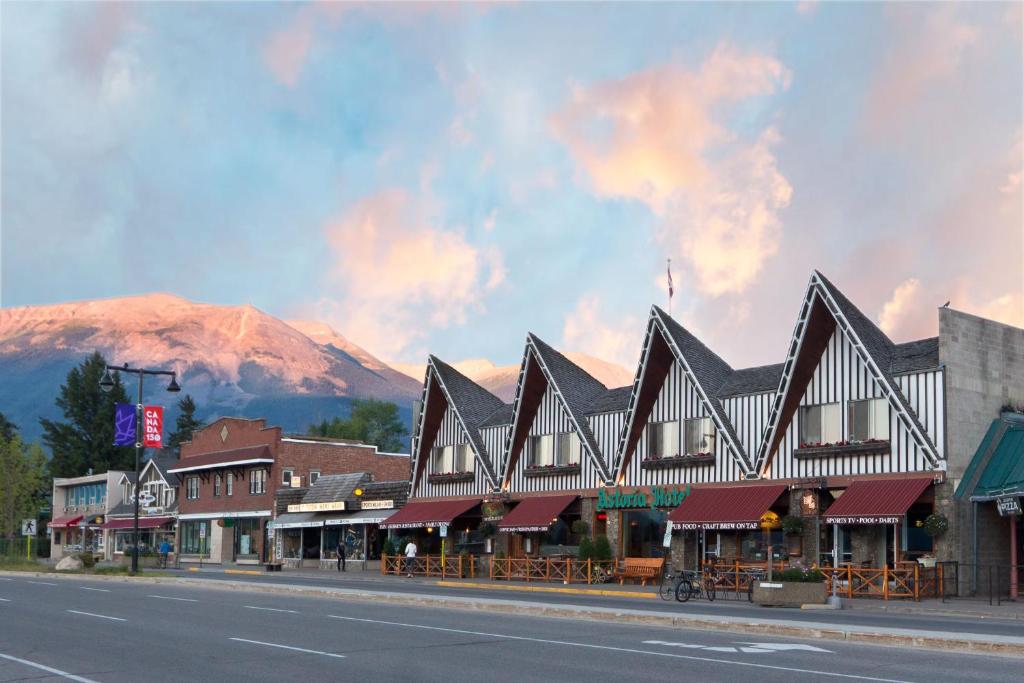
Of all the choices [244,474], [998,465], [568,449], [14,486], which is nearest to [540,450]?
[568,449]

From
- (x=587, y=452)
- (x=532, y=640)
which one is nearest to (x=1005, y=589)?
(x=587, y=452)

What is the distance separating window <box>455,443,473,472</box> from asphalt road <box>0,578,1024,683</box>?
28.2 metres

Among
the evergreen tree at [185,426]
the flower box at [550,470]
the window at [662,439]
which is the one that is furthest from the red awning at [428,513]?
the evergreen tree at [185,426]

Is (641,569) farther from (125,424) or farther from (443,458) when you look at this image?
(125,424)

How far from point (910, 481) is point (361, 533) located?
110 ft

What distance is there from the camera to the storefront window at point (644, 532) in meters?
43.8

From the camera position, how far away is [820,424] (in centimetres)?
3838

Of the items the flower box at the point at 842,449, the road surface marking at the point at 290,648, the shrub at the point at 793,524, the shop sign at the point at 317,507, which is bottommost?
the road surface marking at the point at 290,648

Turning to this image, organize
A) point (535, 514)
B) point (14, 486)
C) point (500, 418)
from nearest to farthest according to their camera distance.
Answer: point (535, 514) < point (500, 418) < point (14, 486)

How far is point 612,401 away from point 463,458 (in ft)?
30.7

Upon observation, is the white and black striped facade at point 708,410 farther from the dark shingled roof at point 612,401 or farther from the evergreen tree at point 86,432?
the evergreen tree at point 86,432

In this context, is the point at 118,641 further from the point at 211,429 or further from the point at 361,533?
the point at 211,429

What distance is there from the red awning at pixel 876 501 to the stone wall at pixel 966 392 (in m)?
0.95

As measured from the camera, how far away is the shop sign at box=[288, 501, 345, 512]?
197 ft
